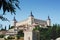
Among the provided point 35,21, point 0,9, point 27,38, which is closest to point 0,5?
point 0,9

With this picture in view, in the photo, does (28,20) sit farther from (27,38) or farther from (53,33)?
(27,38)

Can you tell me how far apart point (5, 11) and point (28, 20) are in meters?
59.7

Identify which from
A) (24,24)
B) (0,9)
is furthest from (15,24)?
(0,9)

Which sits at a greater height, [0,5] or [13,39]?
[0,5]

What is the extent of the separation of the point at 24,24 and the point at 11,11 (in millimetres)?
59933

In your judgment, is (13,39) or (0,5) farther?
(13,39)

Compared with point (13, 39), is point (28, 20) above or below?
above

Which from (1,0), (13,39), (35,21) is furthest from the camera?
(35,21)

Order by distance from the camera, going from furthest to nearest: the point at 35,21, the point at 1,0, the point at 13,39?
the point at 35,21 < the point at 13,39 < the point at 1,0

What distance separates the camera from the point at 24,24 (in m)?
62.3

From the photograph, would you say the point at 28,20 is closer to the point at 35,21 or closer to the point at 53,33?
the point at 35,21

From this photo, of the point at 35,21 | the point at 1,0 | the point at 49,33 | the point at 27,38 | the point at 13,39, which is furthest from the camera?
the point at 35,21

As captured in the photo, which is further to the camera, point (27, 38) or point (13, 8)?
point (27, 38)

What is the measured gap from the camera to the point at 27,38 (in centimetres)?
3466
